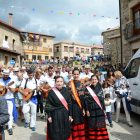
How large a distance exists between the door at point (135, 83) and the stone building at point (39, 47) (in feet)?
107

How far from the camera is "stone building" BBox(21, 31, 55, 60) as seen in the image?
36281 mm

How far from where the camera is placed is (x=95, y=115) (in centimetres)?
343

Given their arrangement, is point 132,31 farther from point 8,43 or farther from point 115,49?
point 8,43

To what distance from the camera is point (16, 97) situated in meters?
5.89

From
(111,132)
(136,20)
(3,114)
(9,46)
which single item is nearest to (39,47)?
(9,46)

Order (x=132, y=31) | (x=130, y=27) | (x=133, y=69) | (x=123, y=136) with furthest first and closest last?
(x=130, y=27)
(x=132, y=31)
(x=133, y=69)
(x=123, y=136)

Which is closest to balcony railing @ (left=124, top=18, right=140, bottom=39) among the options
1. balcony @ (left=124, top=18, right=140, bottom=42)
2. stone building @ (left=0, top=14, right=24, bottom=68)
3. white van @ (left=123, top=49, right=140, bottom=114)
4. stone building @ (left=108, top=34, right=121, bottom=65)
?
balcony @ (left=124, top=18, right=140, bottom=42)

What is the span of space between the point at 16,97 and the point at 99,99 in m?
3.78

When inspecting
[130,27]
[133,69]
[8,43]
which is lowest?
[133,69]

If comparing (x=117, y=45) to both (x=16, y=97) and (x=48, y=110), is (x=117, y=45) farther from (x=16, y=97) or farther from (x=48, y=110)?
(x=48, y=110)

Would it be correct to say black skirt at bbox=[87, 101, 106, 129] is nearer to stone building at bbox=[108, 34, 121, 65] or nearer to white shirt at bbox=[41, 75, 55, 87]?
white shirt at bbox=[41, 75, 55, 87]

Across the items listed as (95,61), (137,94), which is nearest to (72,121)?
(137,94)

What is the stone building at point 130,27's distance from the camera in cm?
1039

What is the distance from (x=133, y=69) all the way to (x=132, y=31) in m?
6.54
